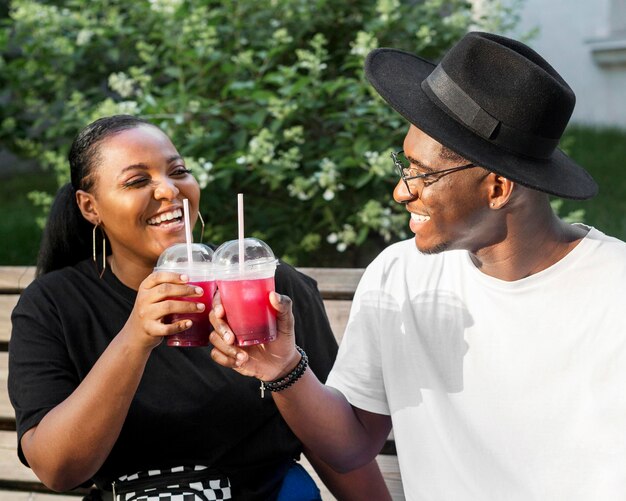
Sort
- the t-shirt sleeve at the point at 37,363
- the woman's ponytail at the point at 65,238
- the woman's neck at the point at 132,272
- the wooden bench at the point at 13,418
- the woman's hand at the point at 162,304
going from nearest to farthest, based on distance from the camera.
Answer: the woman's hand at the point at 162,304 < the t-shirt sleeve at the point at 37,363 < the woman's neck at the point at 132,272 < the woman's ponytail at the point at 65,238 < the wooden bench at the point at 13,418

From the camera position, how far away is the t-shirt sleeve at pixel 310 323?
2.93 metres

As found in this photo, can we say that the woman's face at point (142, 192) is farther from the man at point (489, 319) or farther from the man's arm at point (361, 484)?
the man's arm at point (361, 484)

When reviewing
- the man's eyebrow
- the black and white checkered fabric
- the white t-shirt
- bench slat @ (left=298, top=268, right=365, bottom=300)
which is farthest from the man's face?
bench slat @ (left=298, top=268, right=365, bottom=300)

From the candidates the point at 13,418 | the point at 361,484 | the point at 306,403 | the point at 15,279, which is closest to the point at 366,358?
the point at 306,403

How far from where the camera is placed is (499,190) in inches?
94.7

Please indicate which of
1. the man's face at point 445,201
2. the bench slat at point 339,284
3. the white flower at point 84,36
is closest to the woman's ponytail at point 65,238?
the bench slat at point 339,284

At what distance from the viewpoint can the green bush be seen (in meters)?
4.35

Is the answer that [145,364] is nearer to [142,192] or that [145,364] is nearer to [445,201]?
[142,192]

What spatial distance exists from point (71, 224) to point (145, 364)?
0.61 m

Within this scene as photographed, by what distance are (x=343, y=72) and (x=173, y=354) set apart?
271cm

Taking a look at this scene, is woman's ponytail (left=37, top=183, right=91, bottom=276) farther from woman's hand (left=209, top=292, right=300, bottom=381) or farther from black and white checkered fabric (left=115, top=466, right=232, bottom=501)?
woman's hand (left=209, top=292, right=300, bottom=381)

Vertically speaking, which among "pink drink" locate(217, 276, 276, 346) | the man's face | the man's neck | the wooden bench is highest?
the man's face

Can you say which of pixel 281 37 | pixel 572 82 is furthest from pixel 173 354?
pixel 572 82

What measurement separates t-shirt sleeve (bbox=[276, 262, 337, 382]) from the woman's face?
32 centimetres
